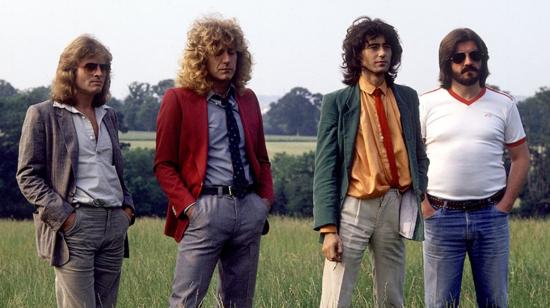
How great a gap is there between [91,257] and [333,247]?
1.26 m

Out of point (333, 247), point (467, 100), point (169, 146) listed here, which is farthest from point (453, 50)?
point (169, 146)

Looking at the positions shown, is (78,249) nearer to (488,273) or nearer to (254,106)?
(254,106)

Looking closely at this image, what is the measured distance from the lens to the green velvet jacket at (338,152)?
4.18 metres

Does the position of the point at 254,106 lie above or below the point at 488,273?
above

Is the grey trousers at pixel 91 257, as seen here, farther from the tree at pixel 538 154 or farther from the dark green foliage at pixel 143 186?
the dark green foliage at pixel 143 186

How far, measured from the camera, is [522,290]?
6176mm

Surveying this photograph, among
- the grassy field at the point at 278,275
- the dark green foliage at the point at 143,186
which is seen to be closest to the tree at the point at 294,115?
the dark green foliage at the point at 143,186

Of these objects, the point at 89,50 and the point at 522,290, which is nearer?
the point at 89,50

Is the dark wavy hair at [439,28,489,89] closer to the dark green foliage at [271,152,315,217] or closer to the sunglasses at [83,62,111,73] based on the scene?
the sunglasses at [83,62,111,73]

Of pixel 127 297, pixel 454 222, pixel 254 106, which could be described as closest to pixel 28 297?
pixel 127 297

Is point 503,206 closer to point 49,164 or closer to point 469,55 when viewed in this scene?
point 469,55

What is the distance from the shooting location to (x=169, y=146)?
4301mm

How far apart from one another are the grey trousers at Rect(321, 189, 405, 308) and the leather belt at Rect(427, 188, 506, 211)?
24.1 inches

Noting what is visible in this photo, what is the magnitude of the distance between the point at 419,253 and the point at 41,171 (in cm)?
577
